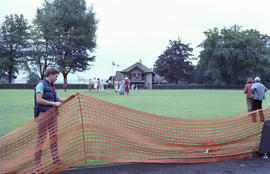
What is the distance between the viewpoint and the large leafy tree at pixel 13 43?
56.8m

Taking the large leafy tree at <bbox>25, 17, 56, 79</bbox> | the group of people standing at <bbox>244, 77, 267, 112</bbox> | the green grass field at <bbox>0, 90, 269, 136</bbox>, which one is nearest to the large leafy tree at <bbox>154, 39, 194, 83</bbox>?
the large leafy tree at <bbox>25, 17, 56, 79</bbox>

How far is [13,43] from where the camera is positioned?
58.4 metres

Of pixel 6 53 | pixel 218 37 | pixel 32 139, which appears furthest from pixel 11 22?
pixel 32 139

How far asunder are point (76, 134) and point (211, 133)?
→ 316 centimetres

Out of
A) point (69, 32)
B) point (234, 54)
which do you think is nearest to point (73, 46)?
point (69, 32)

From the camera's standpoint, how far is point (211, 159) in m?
4.91

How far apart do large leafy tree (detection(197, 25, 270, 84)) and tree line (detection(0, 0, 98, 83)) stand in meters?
29.8

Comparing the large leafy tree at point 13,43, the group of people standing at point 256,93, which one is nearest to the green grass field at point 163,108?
the group of people standing at point 256,93

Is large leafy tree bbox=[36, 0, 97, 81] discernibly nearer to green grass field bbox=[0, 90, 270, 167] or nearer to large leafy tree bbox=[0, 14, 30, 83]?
large leafy tree bbox=[0, 14, 30, 83]

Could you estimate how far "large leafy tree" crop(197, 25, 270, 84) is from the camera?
60656 millimetres

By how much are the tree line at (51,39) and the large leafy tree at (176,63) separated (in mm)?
38031

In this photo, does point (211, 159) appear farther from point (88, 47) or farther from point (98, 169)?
point (88, 47)

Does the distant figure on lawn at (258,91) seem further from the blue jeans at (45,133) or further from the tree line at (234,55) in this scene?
the tree line at (234,55)

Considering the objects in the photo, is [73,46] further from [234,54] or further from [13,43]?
[234,54]
